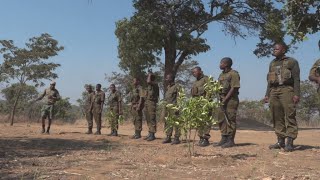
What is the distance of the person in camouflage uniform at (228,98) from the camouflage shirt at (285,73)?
32.1 inches

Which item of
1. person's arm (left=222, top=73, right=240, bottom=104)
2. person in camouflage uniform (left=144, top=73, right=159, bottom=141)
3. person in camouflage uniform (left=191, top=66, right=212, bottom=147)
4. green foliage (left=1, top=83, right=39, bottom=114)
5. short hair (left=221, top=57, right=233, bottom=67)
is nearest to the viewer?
person's arm (left=222, top=73, right=240, bottom=104)

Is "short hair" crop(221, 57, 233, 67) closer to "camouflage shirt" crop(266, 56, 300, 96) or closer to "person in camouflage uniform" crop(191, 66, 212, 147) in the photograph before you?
"person in camouflage uniform" crop(191, 66, 212, 147)

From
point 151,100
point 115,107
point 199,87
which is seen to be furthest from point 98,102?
point 199,87

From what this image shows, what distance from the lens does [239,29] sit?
22359 mm

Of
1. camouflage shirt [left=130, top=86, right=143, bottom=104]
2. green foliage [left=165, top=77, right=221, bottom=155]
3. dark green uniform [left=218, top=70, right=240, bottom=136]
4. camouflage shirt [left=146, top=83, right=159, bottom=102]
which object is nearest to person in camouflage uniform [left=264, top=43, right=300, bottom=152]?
dark green uniform [left=218, top=70, right=240, bottom=136]

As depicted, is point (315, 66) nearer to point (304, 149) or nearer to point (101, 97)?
point (304, 149)

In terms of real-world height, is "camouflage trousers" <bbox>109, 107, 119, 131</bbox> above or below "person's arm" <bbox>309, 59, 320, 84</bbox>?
below

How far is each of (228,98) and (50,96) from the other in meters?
6.80

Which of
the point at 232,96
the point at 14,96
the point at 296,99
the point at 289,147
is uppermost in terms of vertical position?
the point at 14,96

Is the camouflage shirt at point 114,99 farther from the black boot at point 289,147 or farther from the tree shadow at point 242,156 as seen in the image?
the black boot at point 289,147

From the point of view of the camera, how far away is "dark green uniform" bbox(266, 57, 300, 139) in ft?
24.1

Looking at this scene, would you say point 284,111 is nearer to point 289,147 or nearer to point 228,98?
point 289,147

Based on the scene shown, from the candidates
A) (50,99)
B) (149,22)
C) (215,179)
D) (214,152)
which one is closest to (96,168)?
(215,179)

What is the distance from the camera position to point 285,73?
24.1ft
